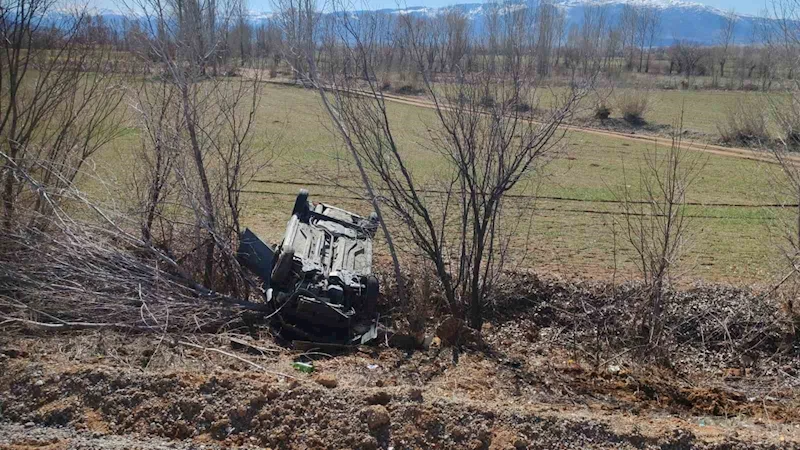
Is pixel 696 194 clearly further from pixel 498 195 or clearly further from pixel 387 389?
pixel 387 389

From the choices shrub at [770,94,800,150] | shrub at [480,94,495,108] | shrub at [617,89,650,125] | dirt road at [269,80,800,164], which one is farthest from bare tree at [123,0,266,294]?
shrub at [617,89,650,125]

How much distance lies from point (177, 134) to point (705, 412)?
6376 millimetres

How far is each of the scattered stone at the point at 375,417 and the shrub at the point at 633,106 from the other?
98.9ft

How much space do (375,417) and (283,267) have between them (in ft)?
8.44

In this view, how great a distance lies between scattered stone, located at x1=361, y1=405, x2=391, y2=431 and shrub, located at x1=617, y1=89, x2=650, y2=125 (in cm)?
3013

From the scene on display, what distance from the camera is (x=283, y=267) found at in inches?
296

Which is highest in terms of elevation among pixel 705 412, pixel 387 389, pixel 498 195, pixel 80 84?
pixel 80 84

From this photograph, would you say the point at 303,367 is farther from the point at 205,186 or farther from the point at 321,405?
the point at 205,186

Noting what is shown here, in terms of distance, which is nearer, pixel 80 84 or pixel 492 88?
pixel 492 88

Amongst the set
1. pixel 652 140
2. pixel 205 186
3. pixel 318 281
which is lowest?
pixel 318 281

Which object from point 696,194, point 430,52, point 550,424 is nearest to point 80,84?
point 430,52

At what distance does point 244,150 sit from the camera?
29.9ft

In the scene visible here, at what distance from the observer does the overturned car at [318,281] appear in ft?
24.4

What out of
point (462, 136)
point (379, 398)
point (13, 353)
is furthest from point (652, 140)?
point (13, 353)
